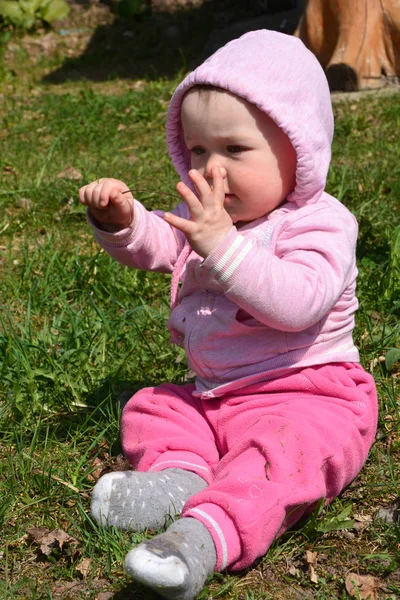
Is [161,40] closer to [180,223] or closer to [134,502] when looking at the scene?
[180,223]

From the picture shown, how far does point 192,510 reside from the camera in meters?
2.44

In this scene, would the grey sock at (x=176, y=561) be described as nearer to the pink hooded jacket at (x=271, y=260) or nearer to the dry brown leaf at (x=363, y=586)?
the dry brown leaf at (x=363, y=586)

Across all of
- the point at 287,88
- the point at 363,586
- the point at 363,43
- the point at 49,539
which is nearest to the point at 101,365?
the point at 49,539

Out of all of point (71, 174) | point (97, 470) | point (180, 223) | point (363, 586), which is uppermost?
point (180, 223)

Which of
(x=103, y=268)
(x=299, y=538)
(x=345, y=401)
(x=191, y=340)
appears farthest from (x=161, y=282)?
(x=299, y=538)

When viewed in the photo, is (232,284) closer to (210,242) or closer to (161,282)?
(210,242)

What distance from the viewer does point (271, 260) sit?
2561 millimetres

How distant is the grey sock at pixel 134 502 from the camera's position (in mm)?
2578

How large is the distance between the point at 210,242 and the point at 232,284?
0.44 ft

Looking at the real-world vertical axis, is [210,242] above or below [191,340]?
above

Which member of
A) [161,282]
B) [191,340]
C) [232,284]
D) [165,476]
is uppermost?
[232,284]

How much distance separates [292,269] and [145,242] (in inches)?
24.8

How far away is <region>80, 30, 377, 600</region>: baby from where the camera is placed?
250cm

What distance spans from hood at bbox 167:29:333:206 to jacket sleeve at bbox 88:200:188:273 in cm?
42
